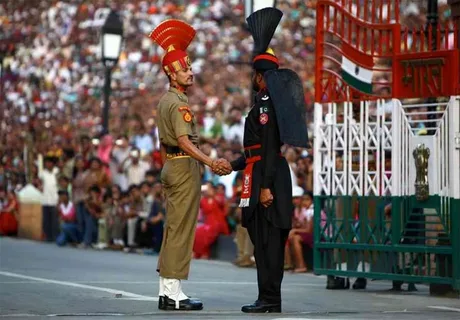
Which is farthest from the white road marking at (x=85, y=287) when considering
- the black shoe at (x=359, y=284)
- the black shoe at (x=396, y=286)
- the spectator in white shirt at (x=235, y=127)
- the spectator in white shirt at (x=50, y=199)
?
the spectator in white shirt at (x=50, y=199)

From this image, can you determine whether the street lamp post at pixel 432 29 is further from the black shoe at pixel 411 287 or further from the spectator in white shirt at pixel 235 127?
the spectator in white shirt at pixel 235 127

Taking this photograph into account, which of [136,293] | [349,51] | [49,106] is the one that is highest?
[49,106]

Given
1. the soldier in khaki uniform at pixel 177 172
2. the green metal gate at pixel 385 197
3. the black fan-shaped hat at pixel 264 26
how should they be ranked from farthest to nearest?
the green metal gate at pixel 385 197 → the black fan-shaped hat at pixel 264 26 → the soldier in khaki uniform at pixel 177 172

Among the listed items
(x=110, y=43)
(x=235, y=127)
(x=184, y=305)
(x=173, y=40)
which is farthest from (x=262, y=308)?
(x=110, y=43)

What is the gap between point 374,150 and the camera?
15562 millimetres

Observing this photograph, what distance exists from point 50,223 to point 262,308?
1838 centimetres

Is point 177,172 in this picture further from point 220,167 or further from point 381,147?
point 381,147

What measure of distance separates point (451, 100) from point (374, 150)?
1.12 m

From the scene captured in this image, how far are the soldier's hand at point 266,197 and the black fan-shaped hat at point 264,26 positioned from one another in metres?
1.25

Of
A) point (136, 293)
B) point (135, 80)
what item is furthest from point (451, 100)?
point (135, 80)

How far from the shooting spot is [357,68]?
51.6ft

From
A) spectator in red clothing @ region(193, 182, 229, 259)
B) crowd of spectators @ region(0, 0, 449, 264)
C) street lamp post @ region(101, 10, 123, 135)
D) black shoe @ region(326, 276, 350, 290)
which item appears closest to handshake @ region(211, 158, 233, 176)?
black shoe @ region(326, 276, 350, 290)

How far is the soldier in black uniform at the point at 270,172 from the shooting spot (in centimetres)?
1232

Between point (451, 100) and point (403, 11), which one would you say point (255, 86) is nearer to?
point (451, 100)
